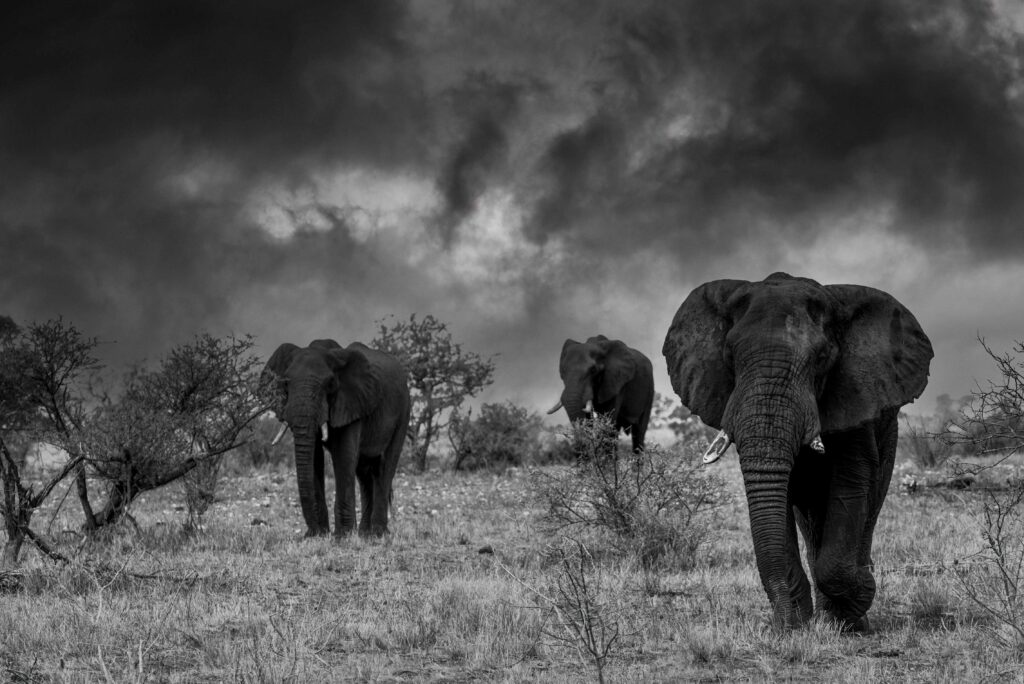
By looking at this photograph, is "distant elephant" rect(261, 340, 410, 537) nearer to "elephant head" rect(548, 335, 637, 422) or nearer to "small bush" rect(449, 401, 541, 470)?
"elephant head" rect(548, 335, 637, 422)

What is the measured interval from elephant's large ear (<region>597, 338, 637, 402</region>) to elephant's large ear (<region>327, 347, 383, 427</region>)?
864cm

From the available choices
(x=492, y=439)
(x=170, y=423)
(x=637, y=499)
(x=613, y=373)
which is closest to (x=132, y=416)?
(x=170, y=423)

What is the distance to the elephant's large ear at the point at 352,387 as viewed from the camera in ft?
53.3

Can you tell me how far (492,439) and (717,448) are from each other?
24.4 metres

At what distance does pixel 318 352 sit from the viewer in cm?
1614

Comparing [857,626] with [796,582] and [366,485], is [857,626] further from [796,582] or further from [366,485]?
[366,485]

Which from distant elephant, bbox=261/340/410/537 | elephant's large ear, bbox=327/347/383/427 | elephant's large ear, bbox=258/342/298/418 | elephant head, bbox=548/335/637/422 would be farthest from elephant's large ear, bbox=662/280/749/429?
elephant head, bbox=548/335/637/422

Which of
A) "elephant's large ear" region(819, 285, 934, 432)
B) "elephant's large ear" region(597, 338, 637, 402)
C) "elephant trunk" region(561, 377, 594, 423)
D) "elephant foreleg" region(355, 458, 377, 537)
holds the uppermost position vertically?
"elephant's large ear" region(597, 338, 637, 402)

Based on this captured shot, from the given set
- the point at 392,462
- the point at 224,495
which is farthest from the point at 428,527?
the point at 224,495

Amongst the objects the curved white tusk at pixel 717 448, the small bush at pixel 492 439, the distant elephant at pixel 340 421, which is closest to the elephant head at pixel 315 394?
the distant elephant at pixel 340 421

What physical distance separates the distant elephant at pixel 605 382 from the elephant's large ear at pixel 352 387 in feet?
24.7

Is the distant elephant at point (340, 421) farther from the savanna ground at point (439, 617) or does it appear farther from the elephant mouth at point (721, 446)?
the elephant mouth at point (721, 446)

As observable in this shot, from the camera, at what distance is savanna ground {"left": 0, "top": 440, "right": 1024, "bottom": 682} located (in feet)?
22.5

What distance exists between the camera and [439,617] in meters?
8.51
